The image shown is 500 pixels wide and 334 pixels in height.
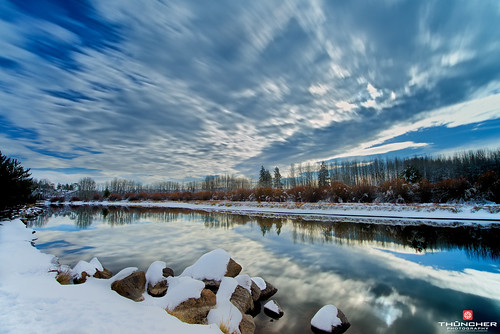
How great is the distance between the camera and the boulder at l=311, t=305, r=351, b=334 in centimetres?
402

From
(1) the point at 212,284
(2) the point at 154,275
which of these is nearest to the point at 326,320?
(1) the point at 212,284

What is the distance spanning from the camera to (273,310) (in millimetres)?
4703

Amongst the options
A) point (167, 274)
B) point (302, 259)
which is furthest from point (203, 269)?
point (302, 259)

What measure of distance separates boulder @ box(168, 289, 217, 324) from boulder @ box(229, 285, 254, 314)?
43 cm

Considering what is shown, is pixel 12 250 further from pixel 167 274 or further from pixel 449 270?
pixel 449 270

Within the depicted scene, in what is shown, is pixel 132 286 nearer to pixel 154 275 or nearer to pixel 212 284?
pixel 154 275

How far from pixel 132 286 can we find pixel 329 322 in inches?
168

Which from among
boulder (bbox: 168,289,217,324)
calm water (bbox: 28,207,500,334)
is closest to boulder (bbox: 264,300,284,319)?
calm water (bbox: 28,207,500,334)

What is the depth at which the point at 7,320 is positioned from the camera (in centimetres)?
303

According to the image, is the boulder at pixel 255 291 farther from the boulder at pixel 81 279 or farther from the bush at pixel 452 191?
the bush at pixel 452 191

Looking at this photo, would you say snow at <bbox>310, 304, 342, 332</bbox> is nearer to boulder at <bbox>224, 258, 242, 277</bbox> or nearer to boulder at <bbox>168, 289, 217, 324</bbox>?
boulder at <bbox>168, 289, 217, 324</bbox>

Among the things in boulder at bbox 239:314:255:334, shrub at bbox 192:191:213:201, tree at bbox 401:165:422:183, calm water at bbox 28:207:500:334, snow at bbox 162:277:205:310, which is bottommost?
calm water at bbox 28:207:500:334

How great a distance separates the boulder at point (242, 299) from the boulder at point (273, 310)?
1.08 ft

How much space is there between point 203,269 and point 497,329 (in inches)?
243
